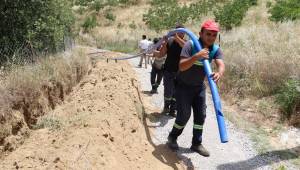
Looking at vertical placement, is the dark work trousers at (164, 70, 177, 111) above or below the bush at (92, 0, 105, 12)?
above

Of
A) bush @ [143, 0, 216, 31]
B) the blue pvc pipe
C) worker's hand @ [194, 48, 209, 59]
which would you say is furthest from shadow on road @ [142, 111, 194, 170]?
bush @ [143, 0, 216, 31]

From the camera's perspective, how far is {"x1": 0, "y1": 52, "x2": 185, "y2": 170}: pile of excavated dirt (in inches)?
224

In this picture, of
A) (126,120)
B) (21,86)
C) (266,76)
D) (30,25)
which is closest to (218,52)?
(126,120)

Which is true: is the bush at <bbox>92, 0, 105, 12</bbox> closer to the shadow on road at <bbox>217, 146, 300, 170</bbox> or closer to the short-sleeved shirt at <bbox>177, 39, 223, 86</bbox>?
the shadow on road at <bbox>217, 146, 300, 170</bbox>

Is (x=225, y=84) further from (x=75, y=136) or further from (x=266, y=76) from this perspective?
(x=75, y=136)

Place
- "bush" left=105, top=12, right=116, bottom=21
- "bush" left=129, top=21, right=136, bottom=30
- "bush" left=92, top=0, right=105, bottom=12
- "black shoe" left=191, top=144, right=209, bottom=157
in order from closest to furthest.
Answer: "black shoe" left=191, top=144, right=209, bottom=157
"bush" left=129, top=21, right=136, bottom=30
"bush" left=105, top=12, right=116, bottom=21
"bush" left=92, top=0, right=105, bottom=12

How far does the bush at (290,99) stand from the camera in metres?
9.12

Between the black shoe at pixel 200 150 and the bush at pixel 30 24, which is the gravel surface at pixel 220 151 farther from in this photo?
the bush at pixel 30 24

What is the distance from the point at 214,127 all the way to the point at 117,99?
2022 millimetres

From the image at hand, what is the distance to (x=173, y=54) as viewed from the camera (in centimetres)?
870

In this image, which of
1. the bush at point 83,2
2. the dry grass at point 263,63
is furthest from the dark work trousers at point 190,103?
the bush at point 83,2

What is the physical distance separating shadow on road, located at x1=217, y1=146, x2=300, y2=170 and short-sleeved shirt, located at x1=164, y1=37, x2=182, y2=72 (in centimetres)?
245

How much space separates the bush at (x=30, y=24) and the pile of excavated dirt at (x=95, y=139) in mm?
6928

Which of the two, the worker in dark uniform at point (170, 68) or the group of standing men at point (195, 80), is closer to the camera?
the group of standing men at point (195, 80)
